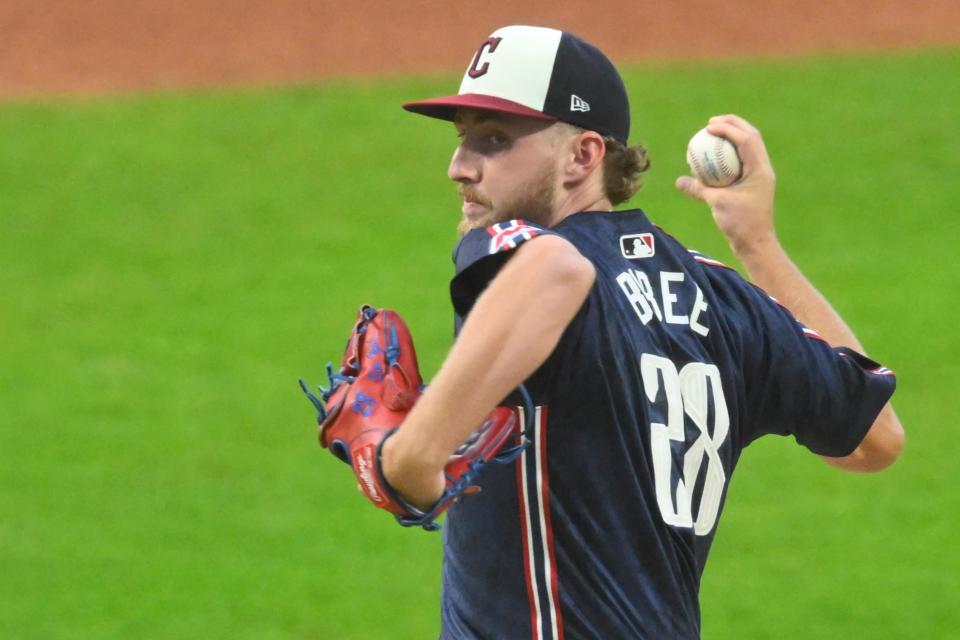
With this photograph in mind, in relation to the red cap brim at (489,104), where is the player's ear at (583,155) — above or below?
below

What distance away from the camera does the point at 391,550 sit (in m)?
8.40

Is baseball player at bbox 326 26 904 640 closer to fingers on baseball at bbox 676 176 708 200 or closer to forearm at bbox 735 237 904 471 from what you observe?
forearm at bbox 735 237 904 471

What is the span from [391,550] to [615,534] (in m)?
5.25

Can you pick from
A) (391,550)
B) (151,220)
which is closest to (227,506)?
(391,550)

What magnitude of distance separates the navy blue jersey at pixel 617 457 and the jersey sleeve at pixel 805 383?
10 millimetres

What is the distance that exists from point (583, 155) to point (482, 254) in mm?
552

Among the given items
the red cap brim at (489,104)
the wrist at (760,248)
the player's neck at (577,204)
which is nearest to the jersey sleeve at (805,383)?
the wrist at (760,248)

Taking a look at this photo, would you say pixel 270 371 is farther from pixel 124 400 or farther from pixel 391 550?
pixel 391 550

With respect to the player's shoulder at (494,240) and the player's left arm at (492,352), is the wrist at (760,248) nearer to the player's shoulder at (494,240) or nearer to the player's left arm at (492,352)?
the player's shoulder at (494,240)

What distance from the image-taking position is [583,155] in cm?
338

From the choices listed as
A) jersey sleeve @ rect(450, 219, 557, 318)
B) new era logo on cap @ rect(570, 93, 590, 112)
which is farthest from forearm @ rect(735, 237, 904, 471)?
jersey sleeve @ rect(450, 219, 557, 318)

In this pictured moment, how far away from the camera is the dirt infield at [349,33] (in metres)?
16.3

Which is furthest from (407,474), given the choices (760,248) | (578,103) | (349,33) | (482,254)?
(349,33)

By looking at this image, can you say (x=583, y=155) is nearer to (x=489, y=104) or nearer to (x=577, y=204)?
(x=577, y=204)
